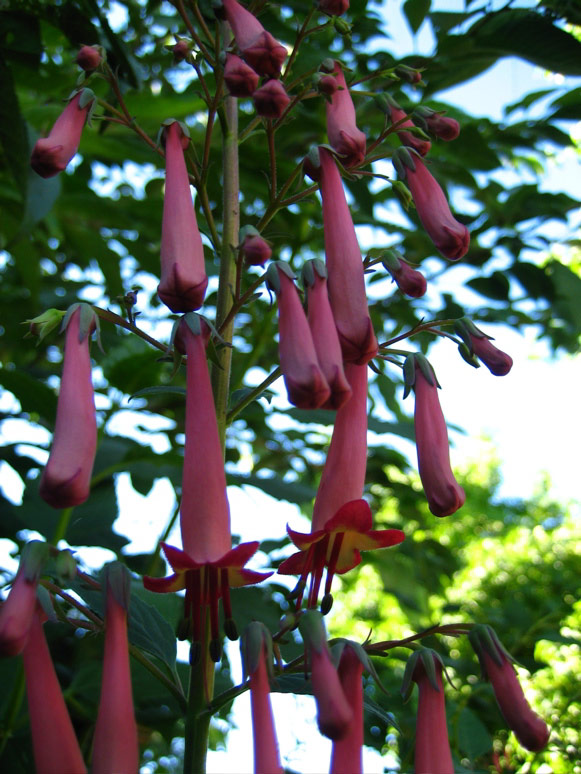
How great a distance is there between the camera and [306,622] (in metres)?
0.76

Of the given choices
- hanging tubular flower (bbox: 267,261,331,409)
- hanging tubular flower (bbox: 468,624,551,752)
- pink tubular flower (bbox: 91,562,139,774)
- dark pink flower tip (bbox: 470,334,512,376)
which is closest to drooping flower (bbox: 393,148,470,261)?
dark pink flower tip (bbox: 470,334,512,376)

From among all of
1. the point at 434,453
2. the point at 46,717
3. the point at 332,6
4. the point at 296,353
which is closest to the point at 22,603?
the point at 46,717

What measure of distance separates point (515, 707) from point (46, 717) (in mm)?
467

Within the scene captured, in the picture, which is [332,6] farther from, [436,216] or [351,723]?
[351,723]

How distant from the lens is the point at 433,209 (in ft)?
3.34

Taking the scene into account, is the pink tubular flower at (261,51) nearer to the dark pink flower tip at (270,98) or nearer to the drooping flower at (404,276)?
the dark pink flower tip at (270,98)

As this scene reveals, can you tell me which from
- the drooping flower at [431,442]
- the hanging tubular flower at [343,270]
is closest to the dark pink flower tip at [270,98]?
the hanging tubular flower at [343,270]

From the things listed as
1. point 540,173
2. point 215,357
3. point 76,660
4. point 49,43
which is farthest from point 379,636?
point 215,357

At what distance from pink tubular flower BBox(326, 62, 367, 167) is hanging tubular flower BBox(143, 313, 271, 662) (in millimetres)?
336

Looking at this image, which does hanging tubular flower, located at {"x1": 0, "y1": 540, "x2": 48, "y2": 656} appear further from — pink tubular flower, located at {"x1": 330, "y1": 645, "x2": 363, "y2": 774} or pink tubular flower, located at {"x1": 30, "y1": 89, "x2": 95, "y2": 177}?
pink tubular flower, located at {"x1": 30, "y1": 89, "x2": 95, "y2": 177}

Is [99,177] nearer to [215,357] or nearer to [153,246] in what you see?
[153,246]

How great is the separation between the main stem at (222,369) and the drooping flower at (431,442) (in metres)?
0.25

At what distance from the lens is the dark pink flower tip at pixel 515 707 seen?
0.75 m

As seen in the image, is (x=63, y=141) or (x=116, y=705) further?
(x=63, y=141)
